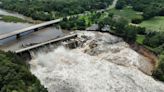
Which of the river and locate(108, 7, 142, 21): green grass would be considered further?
locate(108, 7, 142, 21): green grass

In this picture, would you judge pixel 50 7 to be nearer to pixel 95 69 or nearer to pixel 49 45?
pixel 49 45

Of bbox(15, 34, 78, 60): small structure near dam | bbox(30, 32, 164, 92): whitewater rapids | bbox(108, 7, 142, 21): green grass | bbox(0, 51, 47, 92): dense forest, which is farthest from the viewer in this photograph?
bbox(108, 7, 142, 21): green grass

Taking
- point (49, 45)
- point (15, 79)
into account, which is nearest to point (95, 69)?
point (49, 45)

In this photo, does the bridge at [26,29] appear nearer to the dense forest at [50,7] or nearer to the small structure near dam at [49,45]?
the dense forest at [50,7]

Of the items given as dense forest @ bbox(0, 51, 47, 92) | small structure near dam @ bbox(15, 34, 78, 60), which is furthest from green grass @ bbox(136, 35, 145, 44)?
dense forest @ bbox(0, 51, 47, 92)

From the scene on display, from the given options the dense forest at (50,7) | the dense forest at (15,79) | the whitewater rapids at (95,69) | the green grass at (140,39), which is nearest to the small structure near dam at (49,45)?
the whitewater rapids at (95,69)

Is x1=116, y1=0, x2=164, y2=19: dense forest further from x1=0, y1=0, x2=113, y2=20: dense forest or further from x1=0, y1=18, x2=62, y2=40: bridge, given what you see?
x1=0, y1=18, x2=62, y2=40: bridge
